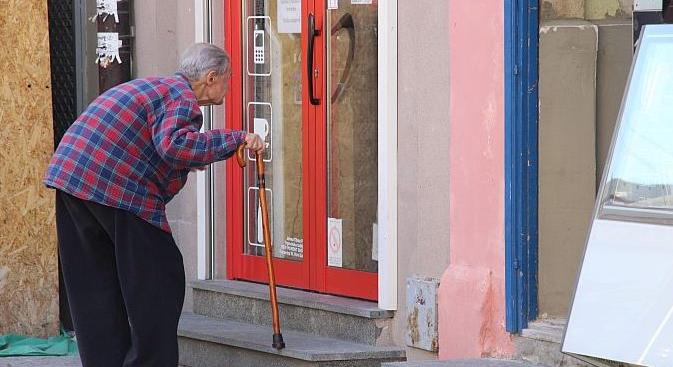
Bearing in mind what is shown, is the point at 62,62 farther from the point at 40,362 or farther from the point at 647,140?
the point at 647,140

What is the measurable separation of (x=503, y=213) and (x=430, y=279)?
62 centimetres

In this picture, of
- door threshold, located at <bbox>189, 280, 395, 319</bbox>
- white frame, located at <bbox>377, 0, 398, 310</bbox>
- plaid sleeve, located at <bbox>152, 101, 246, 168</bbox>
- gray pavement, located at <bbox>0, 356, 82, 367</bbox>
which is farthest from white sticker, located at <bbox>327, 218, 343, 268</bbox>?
plaid sleeve, located at <bbox>152, 101, 246, 168</bbox>

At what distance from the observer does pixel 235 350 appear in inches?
288

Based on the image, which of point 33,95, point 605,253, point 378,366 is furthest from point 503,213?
point 33,95

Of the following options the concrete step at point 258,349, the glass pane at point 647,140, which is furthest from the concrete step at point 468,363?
the glass pane at point 647,140

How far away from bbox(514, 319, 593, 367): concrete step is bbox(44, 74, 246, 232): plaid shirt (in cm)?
145

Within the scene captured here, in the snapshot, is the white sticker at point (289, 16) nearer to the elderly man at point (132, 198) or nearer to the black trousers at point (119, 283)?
the elderly man at point (132, 198)

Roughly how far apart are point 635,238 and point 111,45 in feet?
17.9

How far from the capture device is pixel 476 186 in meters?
6.45

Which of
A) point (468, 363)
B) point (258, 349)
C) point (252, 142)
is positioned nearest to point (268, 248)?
point (258, 349)

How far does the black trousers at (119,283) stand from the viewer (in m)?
6.05

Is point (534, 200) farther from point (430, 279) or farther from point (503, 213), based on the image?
point (430, 279)

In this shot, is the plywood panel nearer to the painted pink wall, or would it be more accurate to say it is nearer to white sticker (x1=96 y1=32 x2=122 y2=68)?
white sticker (x1=96 y1=32 x2=122 y2=68)

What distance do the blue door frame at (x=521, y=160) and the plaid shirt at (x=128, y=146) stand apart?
1135 millimetres
